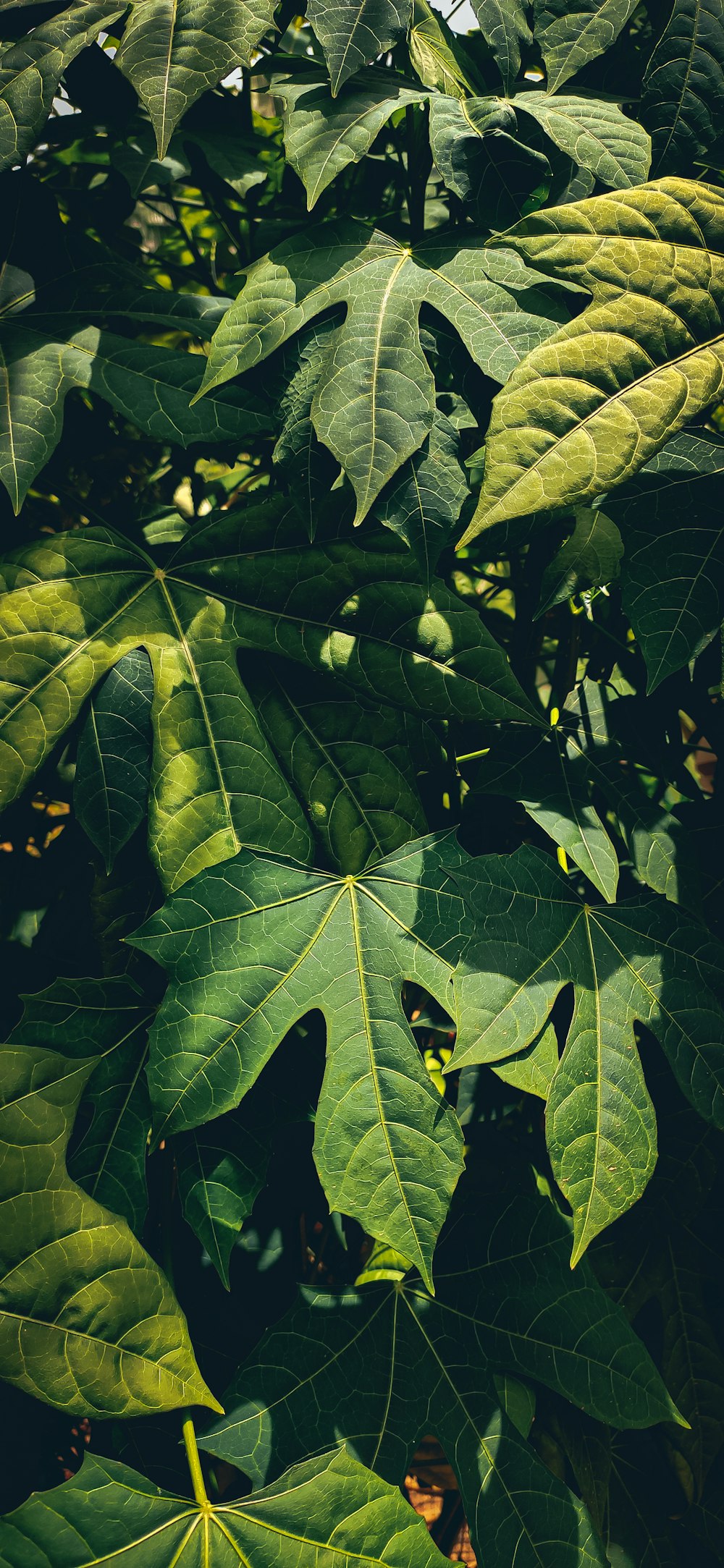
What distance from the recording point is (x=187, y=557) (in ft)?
3.17

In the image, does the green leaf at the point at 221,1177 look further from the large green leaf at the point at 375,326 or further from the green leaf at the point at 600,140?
the green leaf at the point at 600,140

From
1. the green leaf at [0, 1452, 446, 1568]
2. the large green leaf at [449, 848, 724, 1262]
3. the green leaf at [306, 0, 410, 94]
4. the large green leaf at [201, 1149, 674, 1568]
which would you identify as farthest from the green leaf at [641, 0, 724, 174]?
the green leaf at [0, 1452, 446, 1568]

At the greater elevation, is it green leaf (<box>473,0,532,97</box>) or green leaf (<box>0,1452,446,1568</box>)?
green leaf (<box>473,0,532,97</box>)

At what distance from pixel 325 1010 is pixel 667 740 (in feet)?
1.85

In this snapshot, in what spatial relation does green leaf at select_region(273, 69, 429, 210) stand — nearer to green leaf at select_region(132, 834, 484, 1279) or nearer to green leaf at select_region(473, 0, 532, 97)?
green leaf at select_region(473, 0, 532, 97)

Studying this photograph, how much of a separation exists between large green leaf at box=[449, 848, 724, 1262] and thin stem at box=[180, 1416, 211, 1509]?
1.23 ft

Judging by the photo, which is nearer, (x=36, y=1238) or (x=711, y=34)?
(x=36, y=1238)

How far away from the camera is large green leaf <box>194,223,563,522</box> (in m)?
0.79

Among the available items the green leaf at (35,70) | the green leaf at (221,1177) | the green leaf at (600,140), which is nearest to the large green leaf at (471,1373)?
the green leaf at (221,1177)

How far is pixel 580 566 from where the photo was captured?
2.91 feet

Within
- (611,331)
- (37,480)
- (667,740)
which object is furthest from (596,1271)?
(37,480)

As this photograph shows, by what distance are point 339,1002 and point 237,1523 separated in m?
0.43

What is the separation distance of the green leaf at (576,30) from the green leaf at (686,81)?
58 mm

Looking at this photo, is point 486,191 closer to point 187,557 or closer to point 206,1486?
point 187,557
